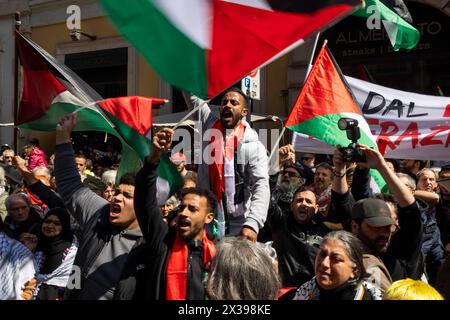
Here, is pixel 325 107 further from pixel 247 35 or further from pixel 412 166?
pixel 247 35

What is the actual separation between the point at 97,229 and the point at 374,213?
61.8 inches

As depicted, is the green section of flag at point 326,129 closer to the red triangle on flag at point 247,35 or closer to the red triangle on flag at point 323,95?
the red triangle on flag at point 323,95

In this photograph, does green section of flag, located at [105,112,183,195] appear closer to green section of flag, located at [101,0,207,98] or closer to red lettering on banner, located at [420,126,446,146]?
green section of flag, located at [101,0,207,98]

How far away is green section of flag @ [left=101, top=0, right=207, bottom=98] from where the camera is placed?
3.60 meters

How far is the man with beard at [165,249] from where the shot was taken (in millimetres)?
3270

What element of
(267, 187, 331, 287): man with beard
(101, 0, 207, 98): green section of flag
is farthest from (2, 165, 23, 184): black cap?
(101, 0, 207, 98): green section of flag

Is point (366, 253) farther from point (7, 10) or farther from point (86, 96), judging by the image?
point (7, 10)

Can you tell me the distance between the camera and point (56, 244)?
5.03m

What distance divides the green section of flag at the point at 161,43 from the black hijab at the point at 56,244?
1.92 m

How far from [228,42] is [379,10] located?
303cm

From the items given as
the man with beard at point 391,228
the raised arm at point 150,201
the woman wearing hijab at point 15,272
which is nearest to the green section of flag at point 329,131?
the man with beard at point 391,228

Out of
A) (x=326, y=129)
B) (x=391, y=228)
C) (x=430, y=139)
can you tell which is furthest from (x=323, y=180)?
(x=391, y=228)

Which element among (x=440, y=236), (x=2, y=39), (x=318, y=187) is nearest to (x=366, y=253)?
(x=440, y=236)
